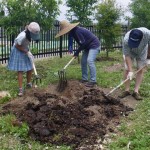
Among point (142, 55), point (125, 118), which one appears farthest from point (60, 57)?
point (125, 118)

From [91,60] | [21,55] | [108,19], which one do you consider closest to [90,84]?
[91,60]

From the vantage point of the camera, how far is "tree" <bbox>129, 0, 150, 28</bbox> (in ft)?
48.4

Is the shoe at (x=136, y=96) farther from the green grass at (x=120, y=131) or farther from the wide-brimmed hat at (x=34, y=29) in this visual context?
the wide-brimmed hat at (x=34, y=29)

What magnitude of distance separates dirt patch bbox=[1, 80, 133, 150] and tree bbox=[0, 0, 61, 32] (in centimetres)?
297

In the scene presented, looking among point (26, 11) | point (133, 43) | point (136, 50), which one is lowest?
point (136, 50)

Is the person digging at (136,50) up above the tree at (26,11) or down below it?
below

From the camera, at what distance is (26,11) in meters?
9.49

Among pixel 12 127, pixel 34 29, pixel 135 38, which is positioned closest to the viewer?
pixel 12 127

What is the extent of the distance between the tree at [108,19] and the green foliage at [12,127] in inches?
336

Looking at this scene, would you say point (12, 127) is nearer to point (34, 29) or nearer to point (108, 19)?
point (34, 29)

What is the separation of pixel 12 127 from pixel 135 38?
2.86m

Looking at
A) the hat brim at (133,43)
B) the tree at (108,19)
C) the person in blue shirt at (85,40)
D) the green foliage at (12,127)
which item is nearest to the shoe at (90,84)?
the person in blue shirt at (85,40)

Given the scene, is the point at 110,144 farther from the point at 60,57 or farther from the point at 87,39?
the point at 60,57

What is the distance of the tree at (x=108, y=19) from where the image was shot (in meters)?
13.3
